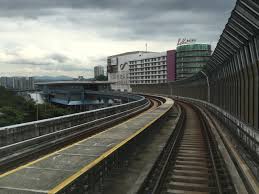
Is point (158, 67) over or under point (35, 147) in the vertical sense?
over

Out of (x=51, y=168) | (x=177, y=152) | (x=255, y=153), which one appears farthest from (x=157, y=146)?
(x=51, y=168)

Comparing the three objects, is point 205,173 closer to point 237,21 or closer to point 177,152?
point 177,152

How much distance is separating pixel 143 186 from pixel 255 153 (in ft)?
17.3

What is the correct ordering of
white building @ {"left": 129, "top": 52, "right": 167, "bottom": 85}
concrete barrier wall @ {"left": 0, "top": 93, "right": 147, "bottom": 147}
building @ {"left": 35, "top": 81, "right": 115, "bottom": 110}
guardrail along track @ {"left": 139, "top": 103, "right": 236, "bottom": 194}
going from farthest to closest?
white building @ {"left": 129, "top": 52, "right": 167, "bottom": 85} < building @ {"left": 35, "top": 81, "right": 115, "bottom": 110} < concrete barrier wall @ {"left": 0, "top": 93, "right": 147, "bottom": 147} < guardrail along track @ {"left": 139, "top": 103, "right": 236, "bottom": 194}

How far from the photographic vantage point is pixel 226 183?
1134cm

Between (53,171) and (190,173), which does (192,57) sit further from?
(53,171)

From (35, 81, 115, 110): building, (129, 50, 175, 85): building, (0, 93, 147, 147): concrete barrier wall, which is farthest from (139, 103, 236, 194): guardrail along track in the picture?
(129, 50, 175, 85): building

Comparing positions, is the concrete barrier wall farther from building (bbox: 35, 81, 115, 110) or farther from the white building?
the white building

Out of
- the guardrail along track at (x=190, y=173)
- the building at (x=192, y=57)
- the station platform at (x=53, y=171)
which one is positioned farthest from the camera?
the building at (x=192, y=57)

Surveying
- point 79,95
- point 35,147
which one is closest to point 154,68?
point 79,95

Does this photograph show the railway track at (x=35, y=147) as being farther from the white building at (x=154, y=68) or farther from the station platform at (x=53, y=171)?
the white building at (x=154, y=68)

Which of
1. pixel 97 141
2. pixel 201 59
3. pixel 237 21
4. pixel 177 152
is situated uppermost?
pixel 201 59

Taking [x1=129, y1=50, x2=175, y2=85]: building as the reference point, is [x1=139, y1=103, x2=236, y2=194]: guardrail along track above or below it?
below

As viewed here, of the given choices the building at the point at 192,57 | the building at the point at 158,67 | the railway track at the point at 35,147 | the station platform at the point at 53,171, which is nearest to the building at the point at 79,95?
the building at the point at 158,67
